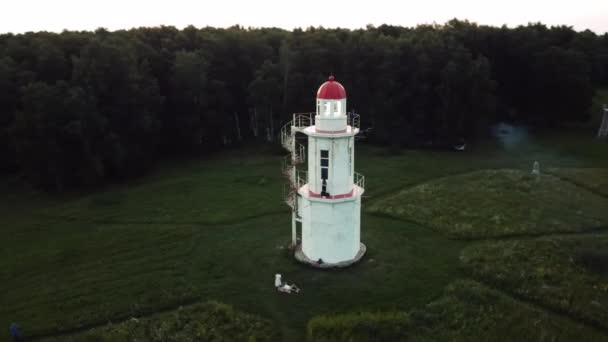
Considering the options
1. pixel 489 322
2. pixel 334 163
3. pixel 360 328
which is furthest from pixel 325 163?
pixel 489 322

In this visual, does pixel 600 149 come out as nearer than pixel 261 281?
No

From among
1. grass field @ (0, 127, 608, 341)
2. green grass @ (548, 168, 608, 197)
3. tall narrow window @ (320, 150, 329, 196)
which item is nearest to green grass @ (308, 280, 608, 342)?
grass field @ (0, 127, 608, 341)

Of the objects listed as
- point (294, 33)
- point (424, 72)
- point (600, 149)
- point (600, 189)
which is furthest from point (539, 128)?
point (294, 33)

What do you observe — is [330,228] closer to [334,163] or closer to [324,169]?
[324,169]

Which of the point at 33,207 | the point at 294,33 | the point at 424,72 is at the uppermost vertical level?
the point at 294,33

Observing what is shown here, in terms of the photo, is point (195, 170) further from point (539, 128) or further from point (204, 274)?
point (539, 128)

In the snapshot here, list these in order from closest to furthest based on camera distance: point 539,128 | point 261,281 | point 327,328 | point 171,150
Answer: point 327,328
point 261,281
point 171,150
point 539,128

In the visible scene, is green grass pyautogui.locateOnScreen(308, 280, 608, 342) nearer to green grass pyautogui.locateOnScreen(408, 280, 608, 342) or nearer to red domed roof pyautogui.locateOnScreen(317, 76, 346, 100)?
green grass pyautogui.locateOnScreen(408, 280, 608, 342)
